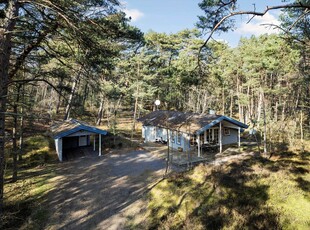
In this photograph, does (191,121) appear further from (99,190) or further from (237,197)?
(237,197)

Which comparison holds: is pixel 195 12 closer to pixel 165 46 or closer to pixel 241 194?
pixel 241 194

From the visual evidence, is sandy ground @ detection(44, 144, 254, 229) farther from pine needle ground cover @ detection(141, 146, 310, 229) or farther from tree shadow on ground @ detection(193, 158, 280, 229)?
tree shadow on ground @ detection(193, 158, 280, 229)

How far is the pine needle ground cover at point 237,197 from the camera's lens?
7.09m

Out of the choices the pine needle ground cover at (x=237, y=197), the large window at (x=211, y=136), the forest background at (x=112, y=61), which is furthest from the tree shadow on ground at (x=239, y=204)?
the large window at (x=211, y=136)

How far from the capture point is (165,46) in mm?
32719

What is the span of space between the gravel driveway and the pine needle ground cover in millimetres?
1185

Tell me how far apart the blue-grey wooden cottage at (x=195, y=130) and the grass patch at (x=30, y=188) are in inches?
Result: 372

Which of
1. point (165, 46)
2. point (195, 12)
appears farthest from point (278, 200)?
point (165, 46)

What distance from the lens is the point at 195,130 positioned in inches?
669

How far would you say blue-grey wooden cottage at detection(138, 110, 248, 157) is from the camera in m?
17.8

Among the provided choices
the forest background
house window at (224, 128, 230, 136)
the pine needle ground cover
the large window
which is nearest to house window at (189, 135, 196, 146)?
the large window

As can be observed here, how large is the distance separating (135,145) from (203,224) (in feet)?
47.9

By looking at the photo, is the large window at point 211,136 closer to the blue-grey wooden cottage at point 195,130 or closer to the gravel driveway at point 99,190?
the blue-grey wooden cottage at point 195,130

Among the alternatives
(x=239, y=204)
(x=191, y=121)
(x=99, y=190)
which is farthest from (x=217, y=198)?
(x=191, y=121)
